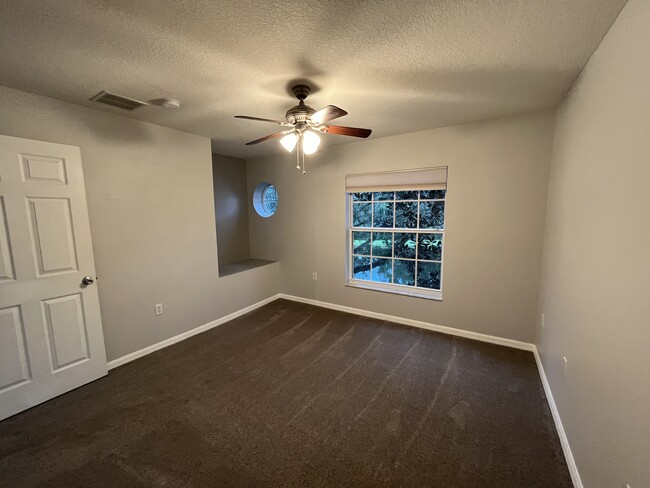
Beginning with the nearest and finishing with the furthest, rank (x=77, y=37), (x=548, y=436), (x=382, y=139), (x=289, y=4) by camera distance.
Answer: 1. (x=289, y=4)
2. (x=77, y=37)
3. (x=548, y=436)
4. (x=382, y=139)

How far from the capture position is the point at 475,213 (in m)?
2.87

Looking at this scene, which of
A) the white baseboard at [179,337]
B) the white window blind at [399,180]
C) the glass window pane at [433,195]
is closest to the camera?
the white baseboard at [179,337]

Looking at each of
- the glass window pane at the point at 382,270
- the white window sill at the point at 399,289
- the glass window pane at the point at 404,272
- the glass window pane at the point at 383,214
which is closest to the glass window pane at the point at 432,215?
the glass window pane at the point at 383,214

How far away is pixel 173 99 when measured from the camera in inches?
84.0

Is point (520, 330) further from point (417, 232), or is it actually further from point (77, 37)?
point (77, 37)

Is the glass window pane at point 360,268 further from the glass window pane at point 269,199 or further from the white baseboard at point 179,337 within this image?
the glass window pane at point 269,199

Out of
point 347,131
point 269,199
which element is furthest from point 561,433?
point 269,199

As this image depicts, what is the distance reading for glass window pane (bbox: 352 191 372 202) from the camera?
3676 millimetres

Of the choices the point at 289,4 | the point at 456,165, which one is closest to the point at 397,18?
the point at 289,4

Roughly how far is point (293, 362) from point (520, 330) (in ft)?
7.70

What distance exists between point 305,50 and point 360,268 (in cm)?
282

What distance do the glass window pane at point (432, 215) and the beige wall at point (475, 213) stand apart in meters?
0.19

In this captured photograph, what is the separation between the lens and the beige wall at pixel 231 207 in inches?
167

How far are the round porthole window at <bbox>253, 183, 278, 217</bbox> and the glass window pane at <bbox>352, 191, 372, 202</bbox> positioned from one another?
1470 mm
